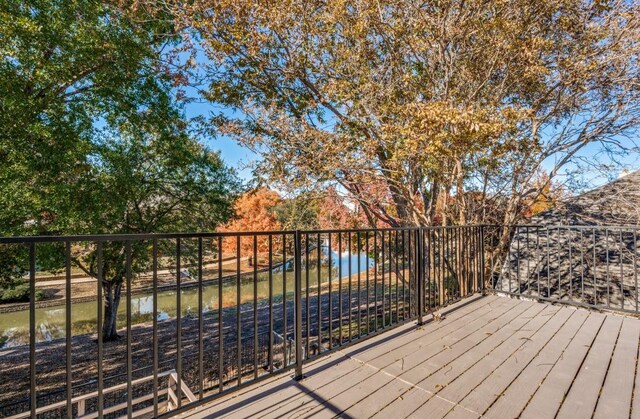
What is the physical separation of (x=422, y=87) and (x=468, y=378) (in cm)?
450

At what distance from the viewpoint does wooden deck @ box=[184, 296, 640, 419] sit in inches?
69.1

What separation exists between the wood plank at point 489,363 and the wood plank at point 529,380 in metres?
0.16

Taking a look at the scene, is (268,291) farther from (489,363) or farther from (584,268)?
(584,268)

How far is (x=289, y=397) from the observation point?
1.89 m

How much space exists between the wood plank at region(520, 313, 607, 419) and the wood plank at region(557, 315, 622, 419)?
3 cm

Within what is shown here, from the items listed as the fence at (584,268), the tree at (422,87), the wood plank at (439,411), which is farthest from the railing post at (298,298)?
the fence at (584,268)

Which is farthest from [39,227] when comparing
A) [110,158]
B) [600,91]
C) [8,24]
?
[600,91]

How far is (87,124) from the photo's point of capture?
20.7 feet

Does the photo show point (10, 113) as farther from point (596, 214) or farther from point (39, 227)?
point (596, 214)

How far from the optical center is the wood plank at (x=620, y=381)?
173 centimetres

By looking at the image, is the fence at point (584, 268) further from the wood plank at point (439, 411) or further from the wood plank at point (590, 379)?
the wood plank at point (439, 411)

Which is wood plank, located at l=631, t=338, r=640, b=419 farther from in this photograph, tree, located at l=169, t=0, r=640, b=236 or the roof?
the roof

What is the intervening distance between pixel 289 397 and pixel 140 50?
7.13 m

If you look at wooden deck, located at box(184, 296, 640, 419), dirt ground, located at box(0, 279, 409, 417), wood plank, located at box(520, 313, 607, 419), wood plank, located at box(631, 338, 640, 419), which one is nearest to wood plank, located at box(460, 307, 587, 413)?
wooden deck, located at box(184, 296, 640, 419)
